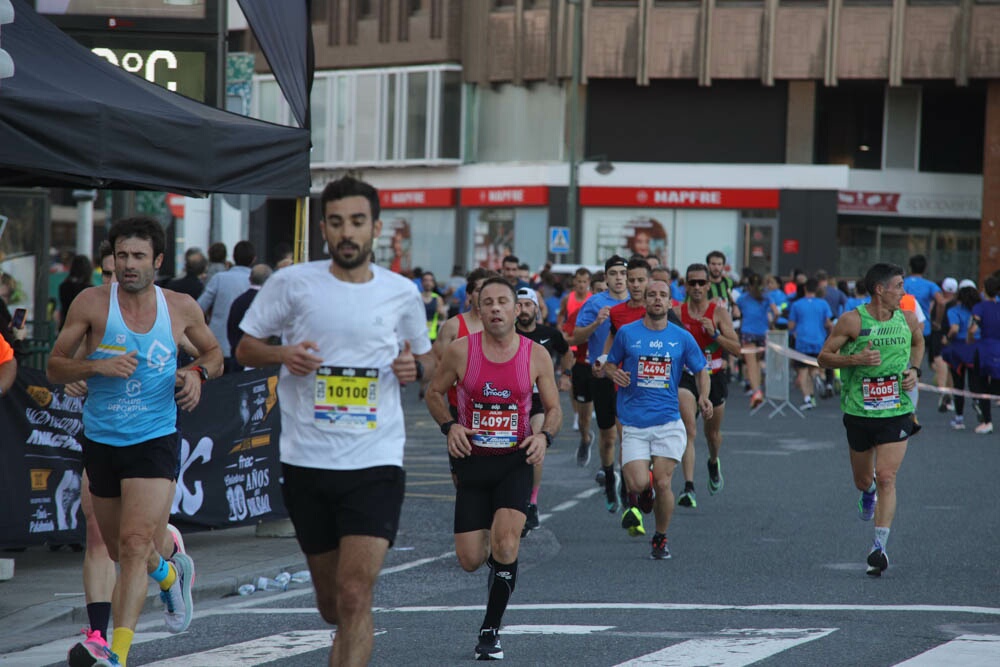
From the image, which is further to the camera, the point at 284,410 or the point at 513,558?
the point at 513,558

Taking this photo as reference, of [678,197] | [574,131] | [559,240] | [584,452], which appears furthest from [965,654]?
[678,197]

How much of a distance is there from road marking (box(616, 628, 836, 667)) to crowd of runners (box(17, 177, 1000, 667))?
794 mm

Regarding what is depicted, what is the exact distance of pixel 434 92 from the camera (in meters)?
48.2

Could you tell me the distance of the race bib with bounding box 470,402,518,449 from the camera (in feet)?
27.3

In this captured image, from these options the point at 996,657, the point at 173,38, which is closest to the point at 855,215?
the point at 173,38

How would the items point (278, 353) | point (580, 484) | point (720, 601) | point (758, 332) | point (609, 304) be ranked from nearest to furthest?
point (278, 353) < point (720, 601) < point (609, 304) < point (580, 484) < point (758, 332)

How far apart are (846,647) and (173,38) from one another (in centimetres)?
645

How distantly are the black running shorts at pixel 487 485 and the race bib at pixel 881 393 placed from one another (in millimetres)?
3360

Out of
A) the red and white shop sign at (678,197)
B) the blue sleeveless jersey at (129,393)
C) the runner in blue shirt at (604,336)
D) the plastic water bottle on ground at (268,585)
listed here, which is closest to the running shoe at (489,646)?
the blue sleeveless jersey at (129,393)

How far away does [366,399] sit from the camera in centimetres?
605

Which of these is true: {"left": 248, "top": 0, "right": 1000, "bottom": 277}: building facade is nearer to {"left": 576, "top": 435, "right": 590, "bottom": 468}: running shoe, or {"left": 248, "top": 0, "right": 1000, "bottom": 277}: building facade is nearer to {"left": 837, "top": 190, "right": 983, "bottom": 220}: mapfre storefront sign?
{"left": 837, "top": 190, "right": 983, "bottom": 220}: mapfre storefront sign

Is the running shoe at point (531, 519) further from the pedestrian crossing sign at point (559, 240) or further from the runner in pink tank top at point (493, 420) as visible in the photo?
the pedestrian crossing sign at point (559, 240)

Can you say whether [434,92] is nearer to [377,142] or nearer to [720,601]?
[377,142]

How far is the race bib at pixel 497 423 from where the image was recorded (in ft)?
27.3
